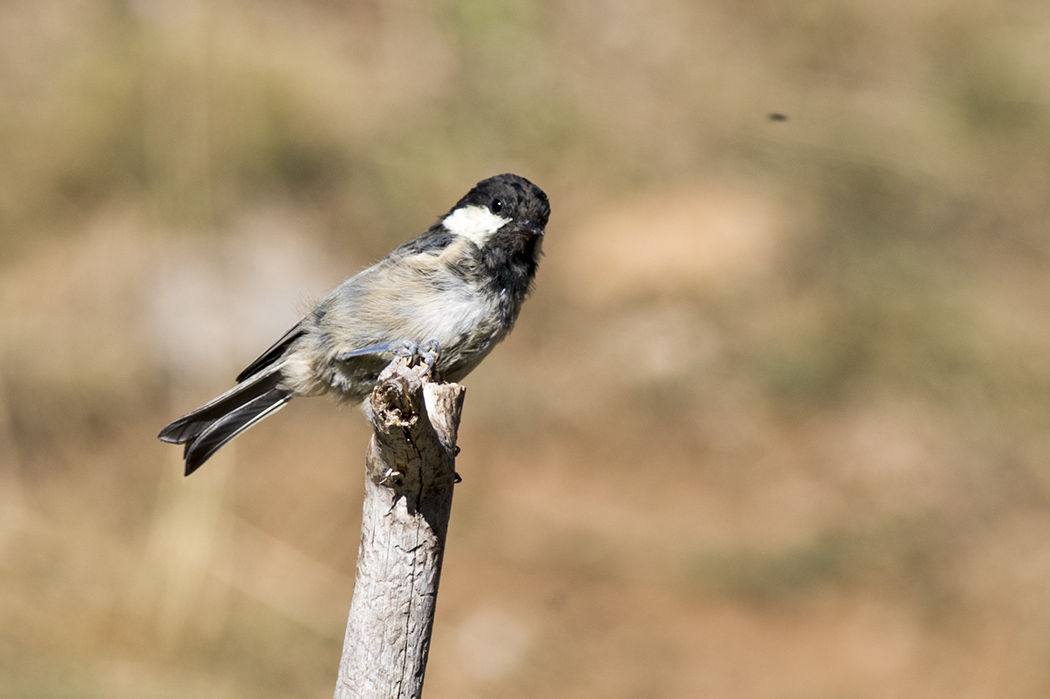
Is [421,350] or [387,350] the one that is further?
[387,350]

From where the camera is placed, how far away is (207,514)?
7.04 meters

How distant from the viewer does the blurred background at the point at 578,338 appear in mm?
6668

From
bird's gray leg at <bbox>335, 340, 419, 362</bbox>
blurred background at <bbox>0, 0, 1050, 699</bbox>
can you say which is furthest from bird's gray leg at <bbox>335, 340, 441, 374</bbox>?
blurred background at <bbox>0, 0, 1050, 699</bbox>

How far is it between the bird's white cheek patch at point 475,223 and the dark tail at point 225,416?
101cm

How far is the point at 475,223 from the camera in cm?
435

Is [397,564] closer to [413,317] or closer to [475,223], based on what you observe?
[413,317]

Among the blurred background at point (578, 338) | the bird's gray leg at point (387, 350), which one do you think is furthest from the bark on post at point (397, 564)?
the blurred background at point (578, 338)

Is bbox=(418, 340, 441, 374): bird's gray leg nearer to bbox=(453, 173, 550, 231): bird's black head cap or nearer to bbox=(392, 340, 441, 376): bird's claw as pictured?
bbox=(392, 340, 441, 376): bird's claw

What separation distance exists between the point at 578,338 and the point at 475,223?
5.10 meters

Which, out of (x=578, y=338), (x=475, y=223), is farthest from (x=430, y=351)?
(x=578, y=338)

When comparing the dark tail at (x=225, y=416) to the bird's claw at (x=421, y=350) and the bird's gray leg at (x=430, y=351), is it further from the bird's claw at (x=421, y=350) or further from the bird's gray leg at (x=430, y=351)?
the bird's gray leg at (x=430, y=351)

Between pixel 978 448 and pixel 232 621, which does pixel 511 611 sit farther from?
pixel 978 448

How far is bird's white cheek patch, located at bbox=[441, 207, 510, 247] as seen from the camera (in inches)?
167

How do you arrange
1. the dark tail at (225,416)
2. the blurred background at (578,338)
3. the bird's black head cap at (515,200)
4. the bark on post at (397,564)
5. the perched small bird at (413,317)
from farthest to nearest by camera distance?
the blurred background at (578,338), the bird's black head cap at (515,200), the dark tail at (225,416), the perched small bird at (413,317), the bark on post at (397,564)
